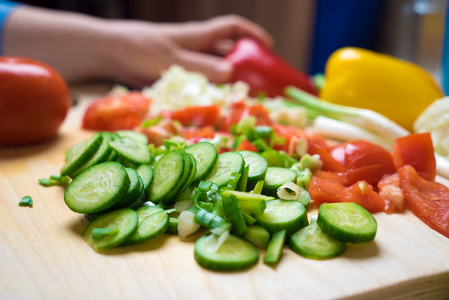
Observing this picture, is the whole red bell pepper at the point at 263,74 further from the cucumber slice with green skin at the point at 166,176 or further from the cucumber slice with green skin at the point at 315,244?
the cucumber slice with green skin at the point at 315,244

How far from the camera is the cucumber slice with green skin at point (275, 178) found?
3.48 feet

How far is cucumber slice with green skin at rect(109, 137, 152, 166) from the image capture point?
45.6 inches

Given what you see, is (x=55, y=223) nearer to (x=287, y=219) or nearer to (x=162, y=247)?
(x=162, y=247)

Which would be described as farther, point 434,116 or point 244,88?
point 244,88

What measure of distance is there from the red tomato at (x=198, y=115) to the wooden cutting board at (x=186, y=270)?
2.58ft

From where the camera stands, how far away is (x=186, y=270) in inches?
32.4

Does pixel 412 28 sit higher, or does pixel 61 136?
pixel 412 28

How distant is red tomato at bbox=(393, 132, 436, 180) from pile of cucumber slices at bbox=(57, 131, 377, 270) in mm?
356

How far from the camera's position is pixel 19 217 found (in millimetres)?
1021

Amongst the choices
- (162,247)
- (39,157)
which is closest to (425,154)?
(162,247)

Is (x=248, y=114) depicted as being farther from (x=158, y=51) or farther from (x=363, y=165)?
(x=158, y=51)

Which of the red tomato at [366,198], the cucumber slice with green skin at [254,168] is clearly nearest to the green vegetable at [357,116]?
the red tomato at [366,198]

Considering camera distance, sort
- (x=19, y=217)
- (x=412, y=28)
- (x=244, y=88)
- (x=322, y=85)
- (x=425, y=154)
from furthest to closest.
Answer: (x=412, y=28) < (x=322, y=85) < (x=244, y=88) < (x=425, y=154) < (x=19, y=217)

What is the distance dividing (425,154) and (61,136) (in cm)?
129
